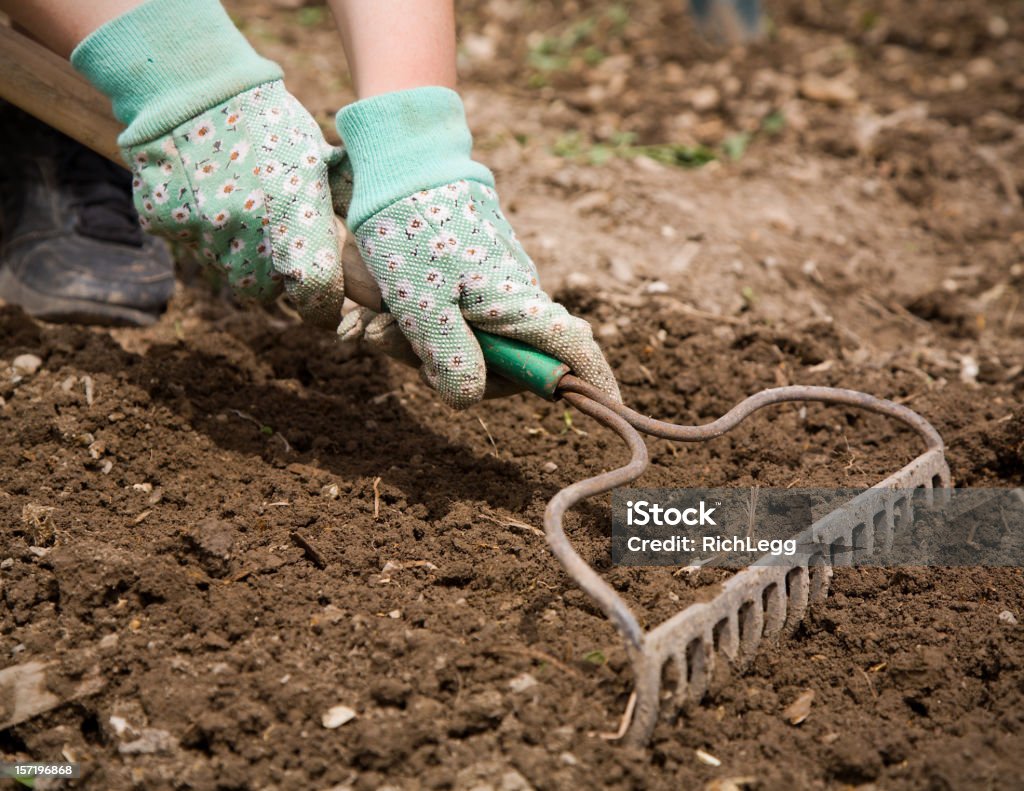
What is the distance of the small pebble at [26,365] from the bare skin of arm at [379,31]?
30.9 inches

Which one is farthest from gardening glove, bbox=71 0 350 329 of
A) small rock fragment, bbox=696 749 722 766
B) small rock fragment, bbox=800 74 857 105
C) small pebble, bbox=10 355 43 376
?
small rock fragment, bbox=800 74 857 105

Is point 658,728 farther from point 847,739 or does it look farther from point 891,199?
point 891,199

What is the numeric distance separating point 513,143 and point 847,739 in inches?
111

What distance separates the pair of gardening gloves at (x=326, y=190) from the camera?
6.97 feet

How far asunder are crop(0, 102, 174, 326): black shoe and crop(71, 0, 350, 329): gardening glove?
731mm

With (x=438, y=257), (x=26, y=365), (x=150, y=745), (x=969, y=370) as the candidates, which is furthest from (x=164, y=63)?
(x=969, y=370)

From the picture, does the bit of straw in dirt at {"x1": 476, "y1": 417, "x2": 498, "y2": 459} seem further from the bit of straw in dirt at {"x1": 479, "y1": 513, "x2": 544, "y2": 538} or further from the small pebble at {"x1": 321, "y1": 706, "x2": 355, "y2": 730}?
the small pebble at {"x1": 321, "y1": 706, "x2": 355, "y2": 730}

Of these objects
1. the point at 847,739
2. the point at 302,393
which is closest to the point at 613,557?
the point at 847,739

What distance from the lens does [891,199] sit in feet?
12.9

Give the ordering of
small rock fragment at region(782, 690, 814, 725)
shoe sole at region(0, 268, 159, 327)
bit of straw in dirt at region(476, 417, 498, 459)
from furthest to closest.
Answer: shoe sole at region(0, 268, 159, 327) → bit of straw in dirt at region(476, 417, 498, 459) → small rock fragment at region(782, 690, 814, 725)

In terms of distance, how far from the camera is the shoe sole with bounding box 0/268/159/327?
283cm

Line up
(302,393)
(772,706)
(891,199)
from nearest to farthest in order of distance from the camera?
(772,706) < (302,393) < (891,199)

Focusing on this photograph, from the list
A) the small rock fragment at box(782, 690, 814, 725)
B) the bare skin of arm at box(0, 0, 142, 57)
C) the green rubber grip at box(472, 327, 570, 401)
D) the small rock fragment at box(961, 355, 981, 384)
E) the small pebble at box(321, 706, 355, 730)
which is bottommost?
the small rock fragment at box(961, 355, 981, 384)

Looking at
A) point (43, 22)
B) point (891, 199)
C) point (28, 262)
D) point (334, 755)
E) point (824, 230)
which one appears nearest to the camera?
point (334, 755)
